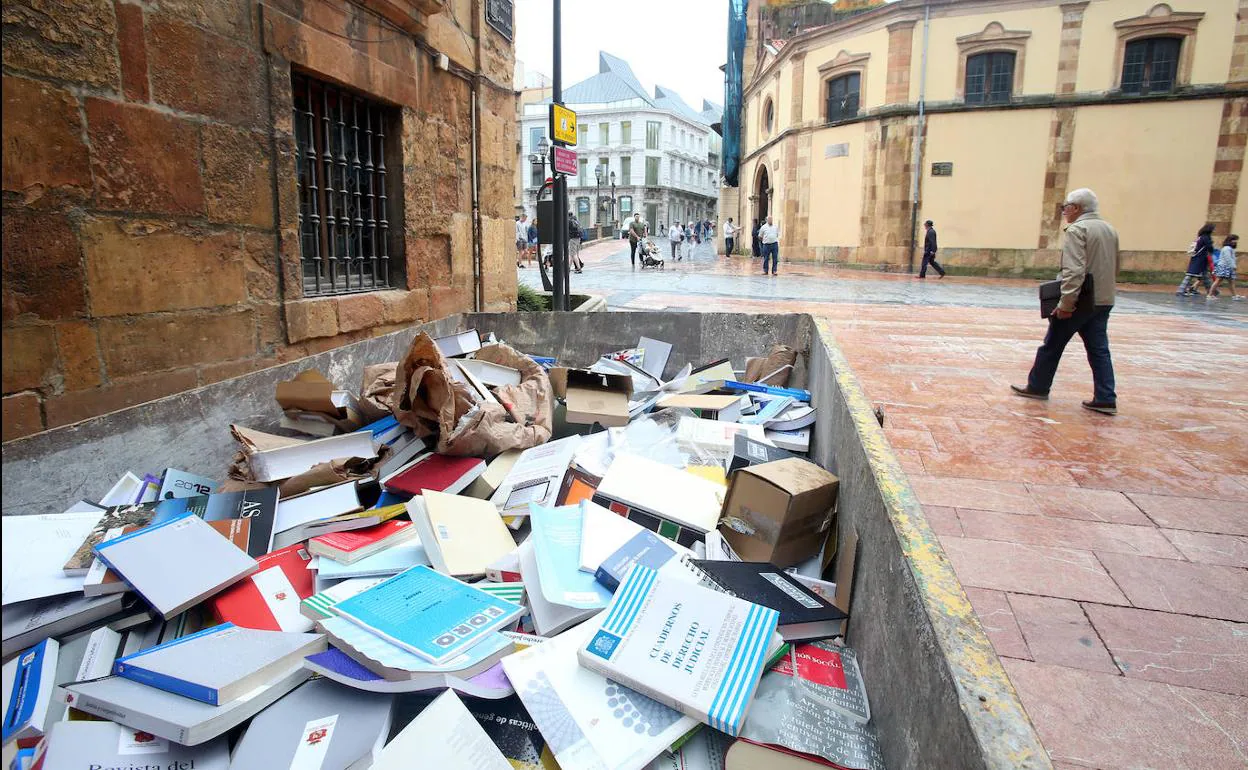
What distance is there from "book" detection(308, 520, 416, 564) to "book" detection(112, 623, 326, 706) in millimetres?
454

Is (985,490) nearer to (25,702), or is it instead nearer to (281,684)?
(281,684)

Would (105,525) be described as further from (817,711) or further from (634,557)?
(817,711)

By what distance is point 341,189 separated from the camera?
4613 millimetres

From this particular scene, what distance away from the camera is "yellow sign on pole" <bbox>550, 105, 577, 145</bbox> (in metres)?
7.61

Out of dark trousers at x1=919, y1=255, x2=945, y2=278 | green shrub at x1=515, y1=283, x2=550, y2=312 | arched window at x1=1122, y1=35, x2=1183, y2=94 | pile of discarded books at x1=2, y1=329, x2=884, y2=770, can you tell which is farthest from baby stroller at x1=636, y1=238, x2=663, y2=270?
pile of discarded books at x1=2, y1=329, x2=884, y2=770

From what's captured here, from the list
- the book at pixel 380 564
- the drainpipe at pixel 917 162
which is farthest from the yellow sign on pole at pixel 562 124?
the drainpipe at pixel 917 162

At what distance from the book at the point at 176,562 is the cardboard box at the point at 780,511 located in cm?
158

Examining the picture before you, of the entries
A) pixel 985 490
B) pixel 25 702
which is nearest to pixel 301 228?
pixel 25 702

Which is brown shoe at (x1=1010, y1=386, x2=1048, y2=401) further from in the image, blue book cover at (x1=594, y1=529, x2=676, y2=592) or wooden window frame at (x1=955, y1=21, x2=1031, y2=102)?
wooden window frame at (x1=955, y1=21, x2=1031, y2=102)

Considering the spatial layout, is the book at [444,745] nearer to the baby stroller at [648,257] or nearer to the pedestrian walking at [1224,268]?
the pedestrian walking at [1224,268]

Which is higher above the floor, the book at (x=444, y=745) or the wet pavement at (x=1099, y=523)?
the book at (x=444, y=745)

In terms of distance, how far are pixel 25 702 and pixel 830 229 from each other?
2202 cm

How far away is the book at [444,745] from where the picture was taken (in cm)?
151

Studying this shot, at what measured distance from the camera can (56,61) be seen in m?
2.73
